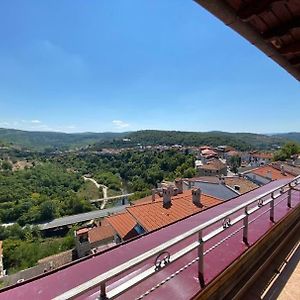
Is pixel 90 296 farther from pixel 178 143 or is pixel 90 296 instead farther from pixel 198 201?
pixel 178 143

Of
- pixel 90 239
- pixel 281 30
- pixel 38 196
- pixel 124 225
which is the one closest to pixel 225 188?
pixel 124 225

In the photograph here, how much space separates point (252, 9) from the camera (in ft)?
5.94

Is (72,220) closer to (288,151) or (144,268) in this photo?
(288,151)

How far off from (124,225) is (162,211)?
2773 millimetres

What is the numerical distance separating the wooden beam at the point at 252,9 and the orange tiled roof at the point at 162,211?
11.9 metres

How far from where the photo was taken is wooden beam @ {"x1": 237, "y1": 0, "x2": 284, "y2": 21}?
178cm

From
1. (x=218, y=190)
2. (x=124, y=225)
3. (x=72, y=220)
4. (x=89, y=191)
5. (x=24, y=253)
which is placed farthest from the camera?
(x=89, y=191)

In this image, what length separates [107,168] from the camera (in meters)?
117

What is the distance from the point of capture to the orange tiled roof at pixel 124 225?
46.7 feet

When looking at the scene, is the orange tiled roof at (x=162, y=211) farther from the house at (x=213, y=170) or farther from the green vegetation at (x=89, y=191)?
the green vegetation at (x=89, y=191)

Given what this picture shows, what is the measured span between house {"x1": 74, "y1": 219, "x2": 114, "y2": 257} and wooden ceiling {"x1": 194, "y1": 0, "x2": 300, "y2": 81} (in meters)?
24.2

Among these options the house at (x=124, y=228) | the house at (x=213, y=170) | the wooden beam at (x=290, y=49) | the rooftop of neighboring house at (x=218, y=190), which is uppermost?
the wooden beam at (x=290, y=49)

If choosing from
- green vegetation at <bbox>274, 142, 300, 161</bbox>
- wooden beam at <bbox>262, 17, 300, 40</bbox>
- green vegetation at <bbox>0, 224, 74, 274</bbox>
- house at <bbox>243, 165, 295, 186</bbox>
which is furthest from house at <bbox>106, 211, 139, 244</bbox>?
green vegetation at <bbox>274, 142, 300, 161</bbox>

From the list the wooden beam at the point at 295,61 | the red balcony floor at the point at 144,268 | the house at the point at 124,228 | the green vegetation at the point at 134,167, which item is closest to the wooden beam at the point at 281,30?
the wooden beam at the point at 295,61
